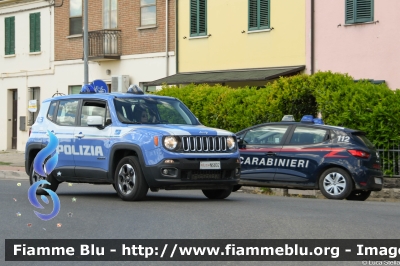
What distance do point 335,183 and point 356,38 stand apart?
10135 mm

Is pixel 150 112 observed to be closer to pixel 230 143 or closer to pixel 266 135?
pixel 230 143

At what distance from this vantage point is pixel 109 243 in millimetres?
10688

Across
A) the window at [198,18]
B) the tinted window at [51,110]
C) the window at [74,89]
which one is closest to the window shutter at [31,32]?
the window at [74,89]

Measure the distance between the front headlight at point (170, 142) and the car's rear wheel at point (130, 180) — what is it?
59cm

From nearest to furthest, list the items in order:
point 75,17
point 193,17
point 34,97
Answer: point 193,17 → point 75,17 → point 34,97

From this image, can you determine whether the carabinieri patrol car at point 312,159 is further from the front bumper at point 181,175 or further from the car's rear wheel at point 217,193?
the front bumper at point 181,175

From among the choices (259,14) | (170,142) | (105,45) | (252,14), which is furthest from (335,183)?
(105,45)

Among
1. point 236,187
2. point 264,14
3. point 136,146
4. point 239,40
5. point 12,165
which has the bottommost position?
point 12,165

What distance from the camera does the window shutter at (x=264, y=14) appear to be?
3122 centimetres

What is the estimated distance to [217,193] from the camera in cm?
1691

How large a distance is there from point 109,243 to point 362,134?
32.4 ft

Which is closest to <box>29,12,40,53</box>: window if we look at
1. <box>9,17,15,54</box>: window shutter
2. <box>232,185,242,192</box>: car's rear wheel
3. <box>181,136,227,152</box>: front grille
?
<box>9,17,15,54</box>: window shutter

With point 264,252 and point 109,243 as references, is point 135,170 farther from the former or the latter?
point 264,252

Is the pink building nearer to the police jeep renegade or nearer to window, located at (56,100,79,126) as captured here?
the police jeep renegade
